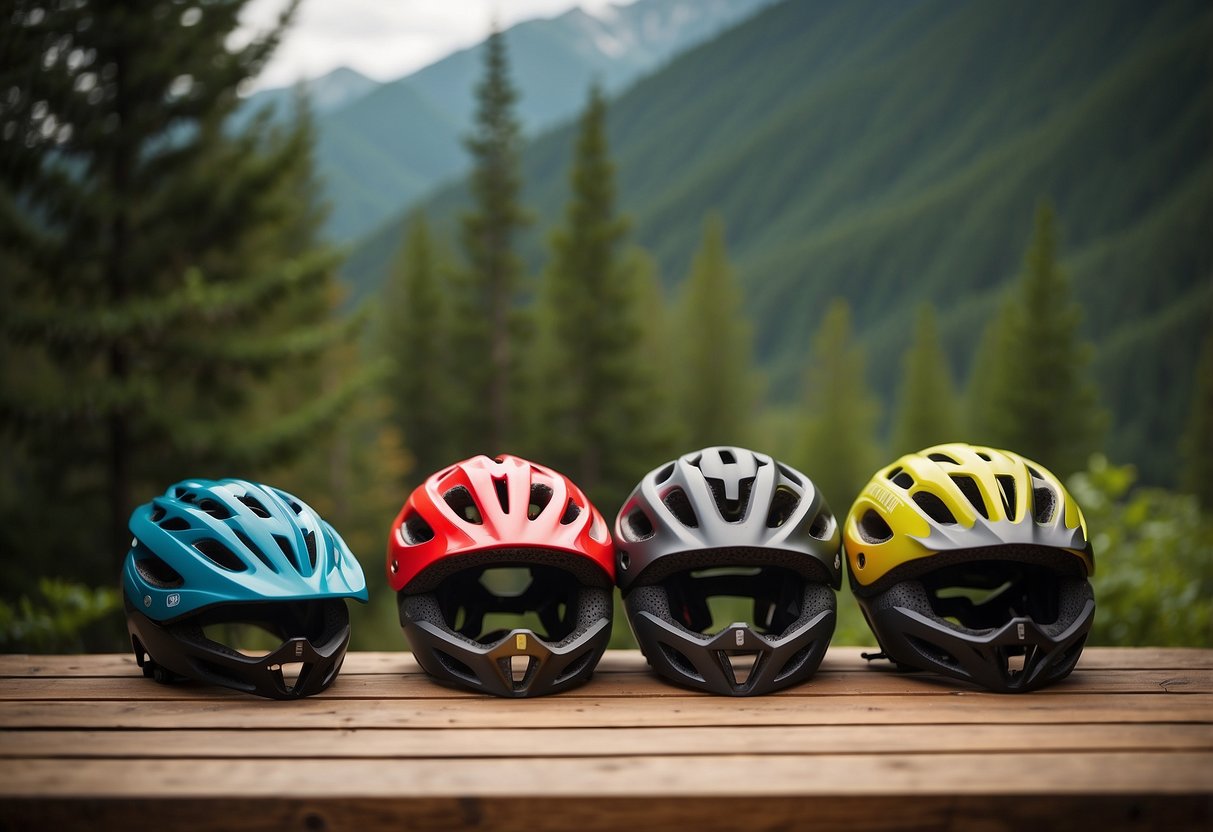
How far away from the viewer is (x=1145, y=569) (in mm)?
7312

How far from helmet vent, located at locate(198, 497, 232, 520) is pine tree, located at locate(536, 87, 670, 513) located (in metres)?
35.2

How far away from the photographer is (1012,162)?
486 ft

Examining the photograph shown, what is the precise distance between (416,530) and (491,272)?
39304 mm

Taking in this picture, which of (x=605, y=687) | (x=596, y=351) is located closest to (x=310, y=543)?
(x=605, y=687)

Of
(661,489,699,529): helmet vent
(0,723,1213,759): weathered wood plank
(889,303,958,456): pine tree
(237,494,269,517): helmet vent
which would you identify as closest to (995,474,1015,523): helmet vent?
(0,723,1213,759): weathered wood plank

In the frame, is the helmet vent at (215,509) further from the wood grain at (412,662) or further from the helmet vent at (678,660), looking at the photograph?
the helmet vent at (678,660)

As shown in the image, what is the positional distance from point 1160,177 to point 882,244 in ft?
131

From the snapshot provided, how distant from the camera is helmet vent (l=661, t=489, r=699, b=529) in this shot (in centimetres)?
404

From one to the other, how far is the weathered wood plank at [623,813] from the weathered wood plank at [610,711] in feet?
2.00

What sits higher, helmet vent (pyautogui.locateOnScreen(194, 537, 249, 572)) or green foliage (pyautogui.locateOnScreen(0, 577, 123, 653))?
helmet vent (pyautogui.locateOnScreen(194, 537, 249, 572))

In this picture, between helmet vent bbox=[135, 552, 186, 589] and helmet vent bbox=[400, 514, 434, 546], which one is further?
helmet vent bbox=[400, 514, 434, 546]

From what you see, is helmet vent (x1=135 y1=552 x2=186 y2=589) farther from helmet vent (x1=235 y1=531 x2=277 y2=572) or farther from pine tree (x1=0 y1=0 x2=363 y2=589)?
pine tree (x1=0 y1=0 x2=363 y2=589)

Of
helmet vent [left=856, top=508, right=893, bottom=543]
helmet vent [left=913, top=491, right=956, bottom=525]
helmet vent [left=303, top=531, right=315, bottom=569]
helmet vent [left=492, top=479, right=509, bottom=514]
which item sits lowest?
helmet vent [left=303, top=531, right=315, bottom=569]

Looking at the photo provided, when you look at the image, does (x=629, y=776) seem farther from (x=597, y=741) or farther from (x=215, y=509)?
(x=215, y=509)
